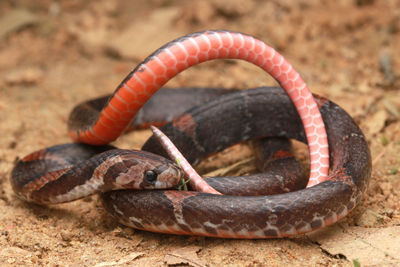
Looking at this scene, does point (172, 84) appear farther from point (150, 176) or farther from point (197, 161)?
point (150, 176)

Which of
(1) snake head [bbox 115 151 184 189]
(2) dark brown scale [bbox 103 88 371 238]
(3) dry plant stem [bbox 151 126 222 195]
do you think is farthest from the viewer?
(3) dry plant stem [bbox 151 126 222 195]

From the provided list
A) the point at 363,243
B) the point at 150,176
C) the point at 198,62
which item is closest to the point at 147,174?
the point at 150,176

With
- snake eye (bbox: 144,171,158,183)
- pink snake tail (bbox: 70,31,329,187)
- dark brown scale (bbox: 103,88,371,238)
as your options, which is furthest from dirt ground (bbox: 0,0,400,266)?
pink snake tail (bbox: 70,31,329,187)

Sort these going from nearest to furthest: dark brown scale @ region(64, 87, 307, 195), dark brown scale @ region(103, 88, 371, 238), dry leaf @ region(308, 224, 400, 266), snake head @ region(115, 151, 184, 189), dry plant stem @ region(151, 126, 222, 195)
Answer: dry leaf @ region(308, 224, 400, 266)
dark brown scale @ region(103, 88, 371, 238)
snake head @ region(115, 151, 184, 189)
dry plant stem @ region(151, 126, 222, 195)
dark brown scale @ region(64, 87, 307, 195)

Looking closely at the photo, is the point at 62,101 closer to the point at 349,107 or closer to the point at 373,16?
the point at 349,107

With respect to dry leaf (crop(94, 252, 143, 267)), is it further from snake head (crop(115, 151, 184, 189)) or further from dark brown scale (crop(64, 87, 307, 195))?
dark brown scale (crop(64, 87, 307, 195))

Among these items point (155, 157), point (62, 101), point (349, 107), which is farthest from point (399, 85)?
point (62, 101)

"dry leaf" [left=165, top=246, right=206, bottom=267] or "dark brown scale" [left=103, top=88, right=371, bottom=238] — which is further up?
"dark brown scale" [left=103, top=88, right=371, bottom=238]
